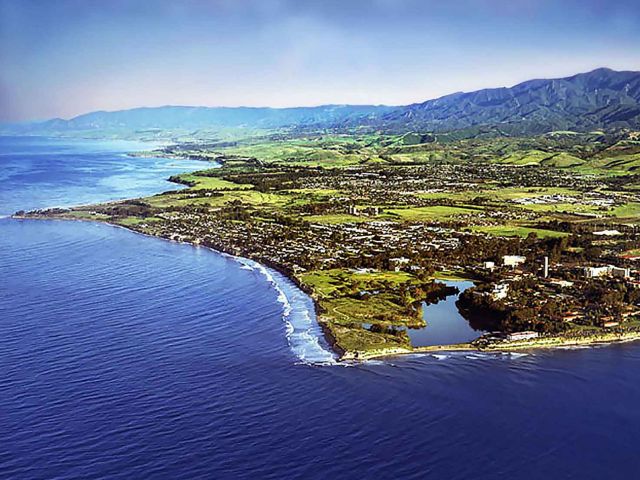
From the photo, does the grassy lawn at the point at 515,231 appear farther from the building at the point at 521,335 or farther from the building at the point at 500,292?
the building at the point at 521,335

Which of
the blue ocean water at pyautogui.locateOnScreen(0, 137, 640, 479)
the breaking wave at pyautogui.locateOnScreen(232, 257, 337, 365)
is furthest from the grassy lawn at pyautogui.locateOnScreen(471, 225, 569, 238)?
the blue ocean water at pyautogui.locateOnScreen(0, 137, 640, 479)

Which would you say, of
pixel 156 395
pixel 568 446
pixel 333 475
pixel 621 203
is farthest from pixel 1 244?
pixel 621 203

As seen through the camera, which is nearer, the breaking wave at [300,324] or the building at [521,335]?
the breaking wave at [300,324]

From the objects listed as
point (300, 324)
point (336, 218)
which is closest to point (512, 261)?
point (300, 324)

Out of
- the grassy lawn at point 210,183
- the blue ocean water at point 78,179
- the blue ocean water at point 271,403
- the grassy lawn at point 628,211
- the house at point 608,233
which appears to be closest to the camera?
the blue ocean water at point 271,403

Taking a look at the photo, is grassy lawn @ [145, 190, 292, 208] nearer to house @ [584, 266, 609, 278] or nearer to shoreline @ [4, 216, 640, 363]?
house @ [584, 266, 609, 278]

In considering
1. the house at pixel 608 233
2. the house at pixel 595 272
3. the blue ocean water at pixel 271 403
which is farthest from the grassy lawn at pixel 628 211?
the blue ocean water at pixel 271 403

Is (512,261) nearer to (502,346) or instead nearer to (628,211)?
(502,346)

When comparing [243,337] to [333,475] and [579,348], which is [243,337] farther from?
[579,348]

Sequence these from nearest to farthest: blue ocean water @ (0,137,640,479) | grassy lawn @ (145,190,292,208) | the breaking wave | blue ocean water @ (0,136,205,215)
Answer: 1. blue ocean water @ (0,137,640,479)
2. the breaking wave
3. grassy lawn @ (145,190,292,208)
4. blue ocean water @ (0,136,205,215)
